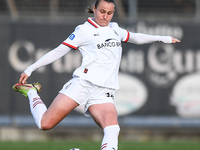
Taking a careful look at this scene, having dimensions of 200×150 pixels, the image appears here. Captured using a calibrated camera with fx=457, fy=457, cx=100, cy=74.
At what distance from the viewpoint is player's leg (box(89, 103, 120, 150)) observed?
5098 millimetres

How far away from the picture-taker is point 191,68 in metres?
10.4

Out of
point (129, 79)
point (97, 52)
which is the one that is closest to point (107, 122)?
point (97, 52)

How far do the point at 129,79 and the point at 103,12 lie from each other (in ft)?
16.8

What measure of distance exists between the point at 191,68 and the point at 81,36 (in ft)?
18.4

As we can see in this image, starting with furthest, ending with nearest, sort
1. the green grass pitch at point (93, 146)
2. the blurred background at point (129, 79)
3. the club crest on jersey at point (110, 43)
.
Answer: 1. the blurred background at point (129, 79)
2. the green grass pitch at point (93, 146)
3. the club crest on jersey at point (110, 43)

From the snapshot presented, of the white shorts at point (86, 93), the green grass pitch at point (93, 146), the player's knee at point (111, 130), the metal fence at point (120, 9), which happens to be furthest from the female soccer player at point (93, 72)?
the metal fence at point (120, 9)

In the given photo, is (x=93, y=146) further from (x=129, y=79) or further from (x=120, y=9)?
(x=120, y=9)

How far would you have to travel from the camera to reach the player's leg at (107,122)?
5098mm

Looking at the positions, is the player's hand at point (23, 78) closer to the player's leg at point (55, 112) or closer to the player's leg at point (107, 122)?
the player's leg at point (55, 112)

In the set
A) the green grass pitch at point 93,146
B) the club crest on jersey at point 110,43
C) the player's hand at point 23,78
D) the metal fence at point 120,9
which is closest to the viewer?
the club crest on jersey at point 110,43

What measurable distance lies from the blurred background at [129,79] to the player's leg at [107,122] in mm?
4862

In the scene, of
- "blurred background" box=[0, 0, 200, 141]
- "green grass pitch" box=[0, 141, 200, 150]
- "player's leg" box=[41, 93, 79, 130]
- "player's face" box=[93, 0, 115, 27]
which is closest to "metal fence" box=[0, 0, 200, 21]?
"blurred background" box=[0, 0, 200, 141]

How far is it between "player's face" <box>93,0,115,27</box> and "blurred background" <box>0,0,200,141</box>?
193 inches

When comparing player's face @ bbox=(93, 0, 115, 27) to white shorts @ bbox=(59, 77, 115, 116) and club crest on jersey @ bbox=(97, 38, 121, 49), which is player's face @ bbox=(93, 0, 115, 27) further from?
white shorts @ bbox=(59, 77, 115, 116)
